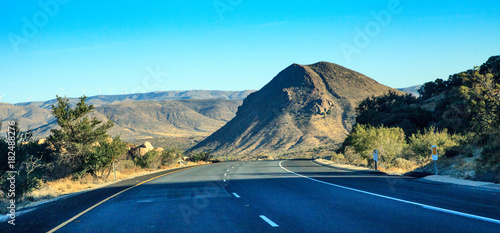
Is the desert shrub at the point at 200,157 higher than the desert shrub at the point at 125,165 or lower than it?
lower

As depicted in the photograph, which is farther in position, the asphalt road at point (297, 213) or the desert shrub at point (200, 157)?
the desert shrub at point (200, 157)

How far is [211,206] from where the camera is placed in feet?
38.7

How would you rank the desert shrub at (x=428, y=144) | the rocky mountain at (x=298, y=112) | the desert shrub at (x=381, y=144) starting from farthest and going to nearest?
the rocky mountain at (x=298, y=112), the desert shrub at (x=381, y=144), the desert shrub at (x=428, y=144)

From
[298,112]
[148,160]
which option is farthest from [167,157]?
[298,112]

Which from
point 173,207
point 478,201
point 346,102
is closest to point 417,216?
point 478,201

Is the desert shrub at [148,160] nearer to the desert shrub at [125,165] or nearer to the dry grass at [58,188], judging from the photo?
the desert shrub at [125,165]

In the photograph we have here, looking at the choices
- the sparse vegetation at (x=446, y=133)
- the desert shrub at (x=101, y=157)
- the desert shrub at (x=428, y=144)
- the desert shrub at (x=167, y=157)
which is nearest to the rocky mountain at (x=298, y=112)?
the sparse vegetation at (x=446, y=133)

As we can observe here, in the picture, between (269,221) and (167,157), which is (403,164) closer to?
(269,221)

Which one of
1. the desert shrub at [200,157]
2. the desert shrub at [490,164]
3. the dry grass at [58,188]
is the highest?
the desert shrub at [490,164]

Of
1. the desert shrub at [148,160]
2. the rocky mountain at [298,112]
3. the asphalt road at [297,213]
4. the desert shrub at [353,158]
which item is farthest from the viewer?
the rocky mountain at [298,112]

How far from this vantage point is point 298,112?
100375 mm

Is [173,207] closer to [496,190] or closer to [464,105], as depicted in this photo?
[496,190]

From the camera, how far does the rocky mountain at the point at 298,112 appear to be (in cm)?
9075

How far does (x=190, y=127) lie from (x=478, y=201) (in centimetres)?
17562
